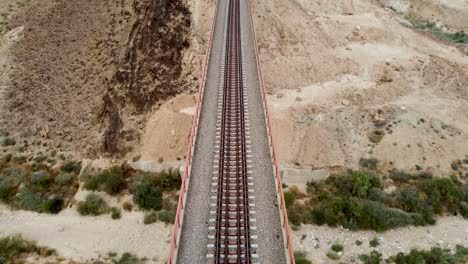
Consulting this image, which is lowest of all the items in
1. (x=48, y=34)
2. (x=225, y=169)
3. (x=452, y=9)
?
(x=225, y=169)

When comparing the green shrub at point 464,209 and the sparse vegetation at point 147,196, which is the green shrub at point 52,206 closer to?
the sparse vegetation at point 147,196

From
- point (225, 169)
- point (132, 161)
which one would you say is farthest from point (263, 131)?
point (132, 161)

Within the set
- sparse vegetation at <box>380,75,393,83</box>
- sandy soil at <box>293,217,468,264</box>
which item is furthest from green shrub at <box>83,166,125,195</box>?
sparse vegetation at <box>380,75,393,83</box>

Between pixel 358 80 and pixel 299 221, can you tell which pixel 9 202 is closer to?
pixel 299 221

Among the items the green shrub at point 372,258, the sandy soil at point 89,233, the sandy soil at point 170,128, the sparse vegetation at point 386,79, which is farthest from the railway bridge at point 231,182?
the sparse vegetation at point 386,79

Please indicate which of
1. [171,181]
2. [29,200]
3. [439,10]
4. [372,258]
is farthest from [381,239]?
[439,10]

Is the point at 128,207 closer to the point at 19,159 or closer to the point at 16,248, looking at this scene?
the point at 16,248
